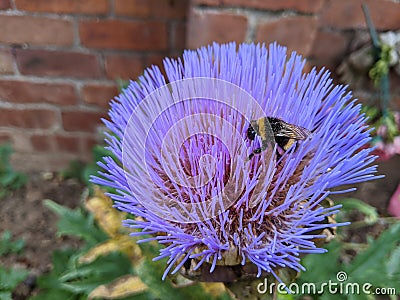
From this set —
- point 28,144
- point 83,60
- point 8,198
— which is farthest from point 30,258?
point 83,60

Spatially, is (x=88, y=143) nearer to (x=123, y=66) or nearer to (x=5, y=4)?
(x=123, y=66)

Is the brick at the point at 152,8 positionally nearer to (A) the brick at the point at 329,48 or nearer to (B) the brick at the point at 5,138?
(A) the brick at the point at 329,48

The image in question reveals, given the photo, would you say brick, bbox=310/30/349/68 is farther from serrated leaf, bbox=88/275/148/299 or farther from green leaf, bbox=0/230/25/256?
green leaf, bbox=0/230/25/256

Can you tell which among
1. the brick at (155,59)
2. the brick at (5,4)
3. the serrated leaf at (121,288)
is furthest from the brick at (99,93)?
the serrated leaf at (121,288)

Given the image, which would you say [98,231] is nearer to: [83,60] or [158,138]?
[158,138]

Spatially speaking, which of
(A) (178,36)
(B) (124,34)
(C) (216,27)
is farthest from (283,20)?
(B) (124,34)

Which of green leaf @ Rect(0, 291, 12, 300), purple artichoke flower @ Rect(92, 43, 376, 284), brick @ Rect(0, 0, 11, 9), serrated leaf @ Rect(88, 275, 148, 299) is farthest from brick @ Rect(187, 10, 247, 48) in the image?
green leaf @ Rect(0, 291, 12, 300)
